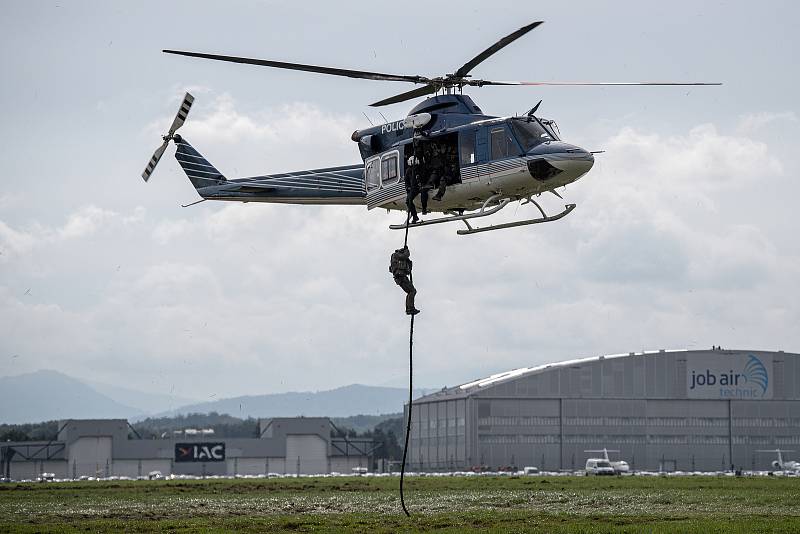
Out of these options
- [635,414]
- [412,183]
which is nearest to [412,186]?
[412,183]

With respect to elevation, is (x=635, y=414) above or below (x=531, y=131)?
below

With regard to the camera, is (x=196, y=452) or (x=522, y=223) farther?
(x=196, y=452)

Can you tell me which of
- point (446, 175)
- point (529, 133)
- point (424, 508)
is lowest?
point (424, 508)

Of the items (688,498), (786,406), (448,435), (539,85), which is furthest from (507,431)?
(539,85)

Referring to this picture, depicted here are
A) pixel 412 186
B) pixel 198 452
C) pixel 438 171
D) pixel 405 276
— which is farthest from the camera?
pixel 198 452

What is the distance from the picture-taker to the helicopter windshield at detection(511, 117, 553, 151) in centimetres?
3050

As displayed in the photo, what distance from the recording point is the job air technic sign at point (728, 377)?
109 metres

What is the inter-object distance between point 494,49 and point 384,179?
483 centimetres

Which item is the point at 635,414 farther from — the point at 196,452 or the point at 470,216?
the point at 470,216

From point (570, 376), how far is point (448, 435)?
12.9m

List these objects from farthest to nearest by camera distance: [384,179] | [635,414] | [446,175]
Answer: 1. [635,414]
2. [384,179]
3. [446,175]

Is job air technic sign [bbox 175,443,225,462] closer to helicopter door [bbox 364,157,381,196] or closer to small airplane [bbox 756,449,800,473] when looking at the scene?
small airplane [bbox 756,449,800,473]

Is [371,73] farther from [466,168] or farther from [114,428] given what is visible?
[114,428]

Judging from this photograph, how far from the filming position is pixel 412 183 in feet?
102
